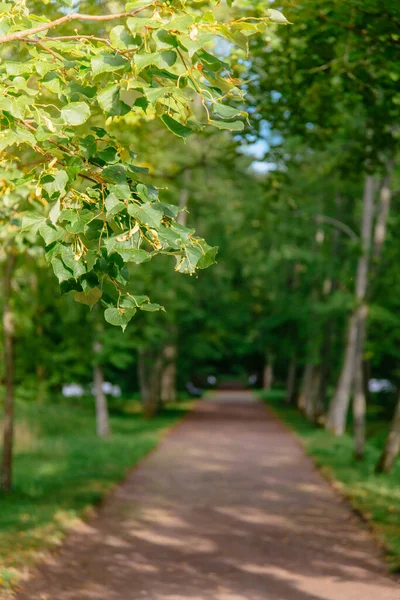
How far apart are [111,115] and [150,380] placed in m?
24.5

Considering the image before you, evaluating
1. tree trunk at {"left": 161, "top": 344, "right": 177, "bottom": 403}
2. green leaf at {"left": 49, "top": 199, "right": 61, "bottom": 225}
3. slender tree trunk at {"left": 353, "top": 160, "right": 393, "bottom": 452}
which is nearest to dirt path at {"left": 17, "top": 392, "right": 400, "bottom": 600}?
slender tree trunk at {"left": 353, "top": 160, "right": 393, "bottom": 452}

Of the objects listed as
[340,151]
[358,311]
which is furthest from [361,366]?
[340,151]

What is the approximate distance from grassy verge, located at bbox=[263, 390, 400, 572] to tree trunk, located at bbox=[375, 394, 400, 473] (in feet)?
0.53

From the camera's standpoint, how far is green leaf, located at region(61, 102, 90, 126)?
3297 millimetres

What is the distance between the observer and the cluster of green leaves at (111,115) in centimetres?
327

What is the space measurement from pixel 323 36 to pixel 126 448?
1196 cm

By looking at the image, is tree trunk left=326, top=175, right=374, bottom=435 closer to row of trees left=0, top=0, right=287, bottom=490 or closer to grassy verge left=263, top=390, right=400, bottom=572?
grassy verge left=263, top=390, right=400, bottom=572

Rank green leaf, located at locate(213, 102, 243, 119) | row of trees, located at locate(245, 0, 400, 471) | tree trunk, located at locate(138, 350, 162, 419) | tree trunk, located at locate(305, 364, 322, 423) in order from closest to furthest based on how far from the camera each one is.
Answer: green leaf, located at locate(213, 102, 243, 119) < row of trees, located at locate(245, 0, 400, 471) < tree trunk, located at locate(305, 364, 322, 423) < tree trunk, located at locate(138, 350, 162, 419)

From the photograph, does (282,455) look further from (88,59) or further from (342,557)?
(88,59)

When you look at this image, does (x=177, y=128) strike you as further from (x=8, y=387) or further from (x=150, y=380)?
(x=150, y=380)

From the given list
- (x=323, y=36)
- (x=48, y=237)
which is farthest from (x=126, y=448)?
(x=48, y=237)

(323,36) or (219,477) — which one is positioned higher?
(323,36)

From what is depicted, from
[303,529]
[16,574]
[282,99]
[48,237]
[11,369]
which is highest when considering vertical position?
[282,99]

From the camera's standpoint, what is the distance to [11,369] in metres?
10.9
